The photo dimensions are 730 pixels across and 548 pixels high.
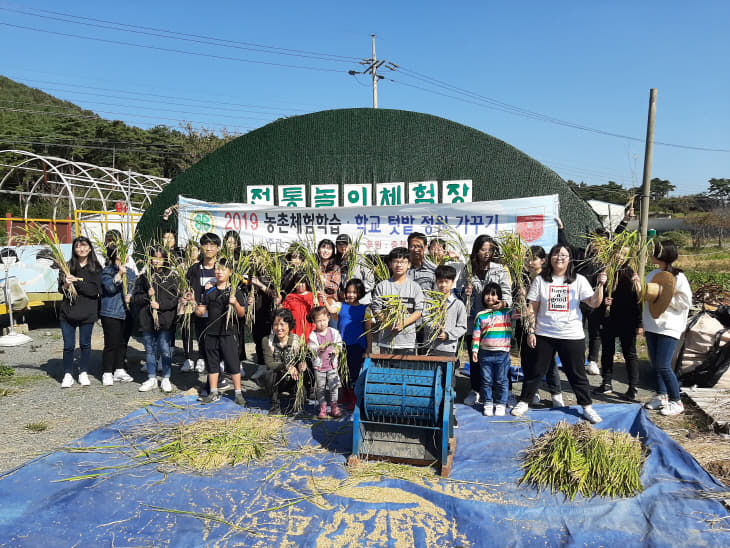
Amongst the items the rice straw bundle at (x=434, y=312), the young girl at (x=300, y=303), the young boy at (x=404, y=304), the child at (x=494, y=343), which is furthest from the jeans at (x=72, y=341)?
the child at (x=494, y=343)

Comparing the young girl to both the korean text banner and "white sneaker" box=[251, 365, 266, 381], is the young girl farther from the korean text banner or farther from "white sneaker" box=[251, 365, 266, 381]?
the korean text banner

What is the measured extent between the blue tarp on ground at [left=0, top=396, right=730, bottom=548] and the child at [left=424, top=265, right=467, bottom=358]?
88 cm

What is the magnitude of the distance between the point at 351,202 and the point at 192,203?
2461 millimetres

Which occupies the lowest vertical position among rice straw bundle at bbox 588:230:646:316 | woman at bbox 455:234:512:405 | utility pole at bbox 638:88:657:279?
woman at bbox 455:234:512:405

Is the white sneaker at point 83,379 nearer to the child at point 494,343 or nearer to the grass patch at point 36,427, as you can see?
the grass patch at point 36,427

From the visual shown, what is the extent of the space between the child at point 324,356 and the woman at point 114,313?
2.29m

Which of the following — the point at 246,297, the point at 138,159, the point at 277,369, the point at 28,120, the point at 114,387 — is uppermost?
the point at 28,120

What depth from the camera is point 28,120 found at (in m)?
31.2

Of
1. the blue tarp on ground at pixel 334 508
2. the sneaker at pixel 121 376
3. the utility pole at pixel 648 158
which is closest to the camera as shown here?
the blue tarp on ground at pixel 334 508

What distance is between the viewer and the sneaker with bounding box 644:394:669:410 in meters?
4.51

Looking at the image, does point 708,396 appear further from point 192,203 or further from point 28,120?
point 28,120

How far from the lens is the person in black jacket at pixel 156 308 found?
5.20 meters

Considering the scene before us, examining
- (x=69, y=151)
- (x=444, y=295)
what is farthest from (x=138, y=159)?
(x=444, y=295)

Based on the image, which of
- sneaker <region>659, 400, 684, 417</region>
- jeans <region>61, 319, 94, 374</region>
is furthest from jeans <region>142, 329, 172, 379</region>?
sneaker <region>659, 400, 684, 417</region>
